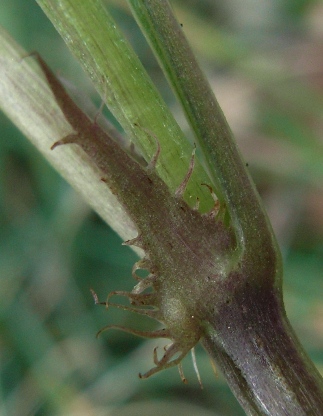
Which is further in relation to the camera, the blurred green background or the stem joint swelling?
the blurred green background

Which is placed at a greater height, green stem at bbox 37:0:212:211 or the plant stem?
green stem at bbox 37:0:212:211

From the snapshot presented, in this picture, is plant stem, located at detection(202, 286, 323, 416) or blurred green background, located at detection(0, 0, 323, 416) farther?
blurred green background, located at detection(0, 0, 323, 416)

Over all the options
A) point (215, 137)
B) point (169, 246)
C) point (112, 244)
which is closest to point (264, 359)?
point (169, 246)

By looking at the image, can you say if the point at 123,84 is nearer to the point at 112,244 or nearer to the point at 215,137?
the point at 215,137

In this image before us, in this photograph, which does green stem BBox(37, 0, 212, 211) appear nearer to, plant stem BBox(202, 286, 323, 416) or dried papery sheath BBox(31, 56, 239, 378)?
dried papery sheath BBox(31, 56, 239, 378)

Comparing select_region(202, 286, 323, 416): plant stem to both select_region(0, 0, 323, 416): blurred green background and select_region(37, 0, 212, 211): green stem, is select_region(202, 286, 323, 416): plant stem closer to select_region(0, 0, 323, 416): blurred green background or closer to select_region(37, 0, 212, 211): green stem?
select_region(37, 0, 212, 211): green stem

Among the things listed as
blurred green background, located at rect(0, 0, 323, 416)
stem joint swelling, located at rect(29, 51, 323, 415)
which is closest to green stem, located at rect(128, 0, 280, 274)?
stem joint swelling, located at rect(29, 51, 323, 415)

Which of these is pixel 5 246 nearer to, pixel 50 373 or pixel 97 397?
pixel 50 373

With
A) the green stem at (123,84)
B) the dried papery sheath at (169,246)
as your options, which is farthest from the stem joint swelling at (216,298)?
the green stem at (123,84)

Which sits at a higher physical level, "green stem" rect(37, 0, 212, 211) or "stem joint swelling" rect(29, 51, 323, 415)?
"green stem" rect(37, 0, 212, 211)

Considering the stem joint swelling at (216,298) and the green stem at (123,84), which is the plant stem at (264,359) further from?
the green stem at (123,84)
